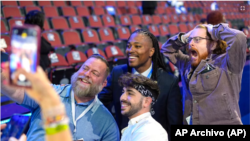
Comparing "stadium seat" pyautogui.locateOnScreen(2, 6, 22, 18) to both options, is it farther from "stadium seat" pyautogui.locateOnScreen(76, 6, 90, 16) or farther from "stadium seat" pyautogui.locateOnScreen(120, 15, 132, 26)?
"stadium seat" pyautogui.locateOnScreen(120, 15, 132, 26)

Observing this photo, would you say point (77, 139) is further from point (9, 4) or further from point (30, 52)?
point (9, 4)

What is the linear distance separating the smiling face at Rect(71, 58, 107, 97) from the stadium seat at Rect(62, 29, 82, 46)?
10.5ft

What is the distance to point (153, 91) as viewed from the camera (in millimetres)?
1721

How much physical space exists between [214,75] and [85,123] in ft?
3.30

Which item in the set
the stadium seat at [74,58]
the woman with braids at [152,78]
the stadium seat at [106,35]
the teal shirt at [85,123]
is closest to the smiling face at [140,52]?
the woman with braids at [152,78]

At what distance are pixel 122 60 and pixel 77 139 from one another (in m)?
2.84

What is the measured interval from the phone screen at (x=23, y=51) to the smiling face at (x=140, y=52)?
136cm

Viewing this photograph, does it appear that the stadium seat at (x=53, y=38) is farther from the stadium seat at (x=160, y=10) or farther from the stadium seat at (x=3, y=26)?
the stadium seat at (x=160, y=10)

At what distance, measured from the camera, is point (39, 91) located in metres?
0.61

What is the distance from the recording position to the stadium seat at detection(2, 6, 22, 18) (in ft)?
15.4

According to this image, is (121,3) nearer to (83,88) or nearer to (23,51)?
(83,88)

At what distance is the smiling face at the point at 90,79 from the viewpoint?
170cm

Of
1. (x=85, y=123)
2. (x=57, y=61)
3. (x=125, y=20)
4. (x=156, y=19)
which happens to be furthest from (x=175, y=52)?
(x=156, y=19)

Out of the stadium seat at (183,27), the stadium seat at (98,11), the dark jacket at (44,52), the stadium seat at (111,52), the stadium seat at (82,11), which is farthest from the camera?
the stadium seat at (183,27)
